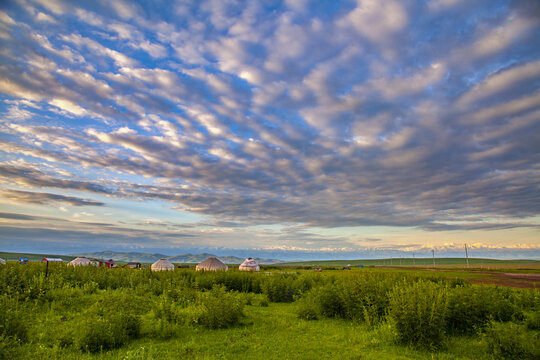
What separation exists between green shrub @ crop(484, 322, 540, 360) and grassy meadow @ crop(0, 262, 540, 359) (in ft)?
0.09

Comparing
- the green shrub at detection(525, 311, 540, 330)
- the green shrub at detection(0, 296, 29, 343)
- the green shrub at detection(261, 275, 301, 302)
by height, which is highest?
the green shrub at detection(0, 296, 29, 343)

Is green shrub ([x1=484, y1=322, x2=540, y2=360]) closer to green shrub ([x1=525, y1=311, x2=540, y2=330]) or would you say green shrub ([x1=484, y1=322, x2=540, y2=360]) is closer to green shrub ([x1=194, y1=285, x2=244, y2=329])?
green shrub ([x1=525, y1=311, x2=540, y2=330])

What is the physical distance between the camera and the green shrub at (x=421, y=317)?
10.2 meters

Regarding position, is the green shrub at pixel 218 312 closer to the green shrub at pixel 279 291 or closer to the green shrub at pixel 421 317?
the green shrub at pixel 421 317

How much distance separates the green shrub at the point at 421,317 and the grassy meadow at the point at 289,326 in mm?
34

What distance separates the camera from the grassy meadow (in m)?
9.27

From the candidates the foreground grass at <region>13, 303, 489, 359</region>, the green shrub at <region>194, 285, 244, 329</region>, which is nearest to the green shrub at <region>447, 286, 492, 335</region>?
the foreground grass at <region>13, 303, 489, 359</region>

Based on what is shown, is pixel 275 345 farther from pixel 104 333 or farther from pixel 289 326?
pixel 104 333

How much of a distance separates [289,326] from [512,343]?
7996 mm

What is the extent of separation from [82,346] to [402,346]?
10.8 metres

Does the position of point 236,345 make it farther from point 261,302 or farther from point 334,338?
point 261,302

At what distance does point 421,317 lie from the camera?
33.7 feet

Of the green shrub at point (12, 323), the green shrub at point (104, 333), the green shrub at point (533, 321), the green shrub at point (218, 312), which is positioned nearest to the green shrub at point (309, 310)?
the green shrub at point (218, 312)

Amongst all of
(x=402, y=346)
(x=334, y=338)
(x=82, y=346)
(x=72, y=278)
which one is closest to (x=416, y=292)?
(x=402, y=346)
